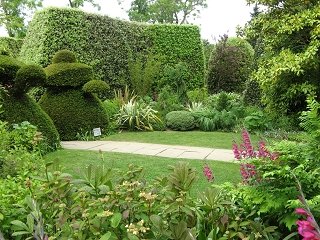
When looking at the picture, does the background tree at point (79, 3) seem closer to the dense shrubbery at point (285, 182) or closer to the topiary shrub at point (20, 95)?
the topiary shrub at point (20, 95)

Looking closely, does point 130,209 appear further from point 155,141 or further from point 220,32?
point 220,32

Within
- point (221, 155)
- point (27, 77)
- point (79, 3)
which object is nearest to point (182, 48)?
point (221, 155)

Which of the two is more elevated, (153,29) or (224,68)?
(153,29)

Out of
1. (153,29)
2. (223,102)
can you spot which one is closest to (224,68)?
(153,29)

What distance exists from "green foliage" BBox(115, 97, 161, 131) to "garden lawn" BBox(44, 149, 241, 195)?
120 inches

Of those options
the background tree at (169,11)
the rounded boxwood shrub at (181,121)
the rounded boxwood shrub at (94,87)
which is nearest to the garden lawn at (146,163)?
the rounded boxwood shrub at (94,87)

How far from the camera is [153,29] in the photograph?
11.4 meters

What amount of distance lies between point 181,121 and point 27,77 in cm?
463

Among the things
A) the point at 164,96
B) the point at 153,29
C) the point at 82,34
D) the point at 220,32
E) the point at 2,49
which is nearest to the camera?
the point at 2,49

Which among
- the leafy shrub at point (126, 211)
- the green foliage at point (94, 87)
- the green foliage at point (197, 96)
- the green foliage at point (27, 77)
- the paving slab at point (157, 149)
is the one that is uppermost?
the green foliage at point (27, 77)

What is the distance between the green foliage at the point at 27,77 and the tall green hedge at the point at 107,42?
305 centimetres

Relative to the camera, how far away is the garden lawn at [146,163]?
396 centimetres

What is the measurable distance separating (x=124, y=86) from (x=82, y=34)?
7.73 feet

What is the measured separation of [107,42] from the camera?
32.5 feet
